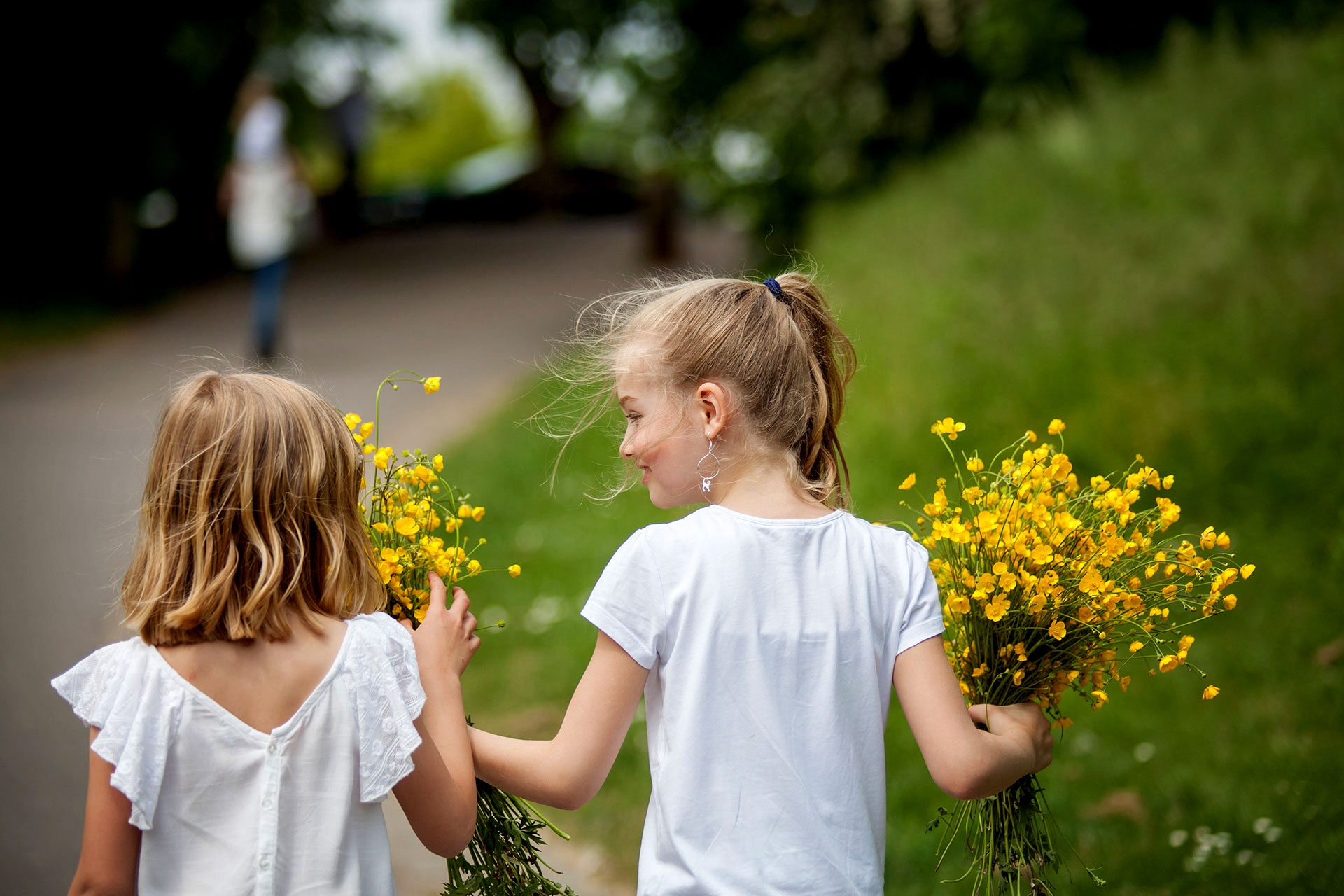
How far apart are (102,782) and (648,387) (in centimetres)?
104

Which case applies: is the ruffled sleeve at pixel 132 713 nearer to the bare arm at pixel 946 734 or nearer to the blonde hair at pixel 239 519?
the blonde hair at pixel 239 519

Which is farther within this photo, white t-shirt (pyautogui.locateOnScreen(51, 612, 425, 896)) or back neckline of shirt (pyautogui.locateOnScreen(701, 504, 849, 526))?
back neckline of shirt (pyautogui.locateOnScreen(701, 504, 849, 526))

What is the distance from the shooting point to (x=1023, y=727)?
2076 millimetres

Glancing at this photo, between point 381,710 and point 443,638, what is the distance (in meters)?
0.23

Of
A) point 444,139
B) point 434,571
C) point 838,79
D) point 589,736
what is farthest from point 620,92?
point 444,139

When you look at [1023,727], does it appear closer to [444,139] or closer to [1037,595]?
[1037,595]

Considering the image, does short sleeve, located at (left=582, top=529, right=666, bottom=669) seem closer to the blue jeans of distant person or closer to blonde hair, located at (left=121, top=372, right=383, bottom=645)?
blonde hair, located at (left=121, top=372, right=383, bottom=645)

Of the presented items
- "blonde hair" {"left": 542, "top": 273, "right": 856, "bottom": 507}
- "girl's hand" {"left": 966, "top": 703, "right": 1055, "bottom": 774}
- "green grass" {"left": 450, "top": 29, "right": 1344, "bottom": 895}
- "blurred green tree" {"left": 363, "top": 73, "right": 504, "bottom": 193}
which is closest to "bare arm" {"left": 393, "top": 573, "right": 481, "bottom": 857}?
"blonde hair" {"left": 542, "top": 273, "right": 856, "bottom": 507}

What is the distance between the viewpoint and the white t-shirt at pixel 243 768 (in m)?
1.71

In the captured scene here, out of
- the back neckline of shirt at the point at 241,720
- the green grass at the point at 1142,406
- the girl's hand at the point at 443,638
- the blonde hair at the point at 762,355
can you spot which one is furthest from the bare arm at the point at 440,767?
the green grass at the point at 1142,406

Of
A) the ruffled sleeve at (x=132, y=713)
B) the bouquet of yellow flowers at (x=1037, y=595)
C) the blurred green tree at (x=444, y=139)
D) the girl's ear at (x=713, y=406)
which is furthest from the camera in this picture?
the blurred green tree at (x=444, y=139)

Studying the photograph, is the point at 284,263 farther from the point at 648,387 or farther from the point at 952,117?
the point at 648,387

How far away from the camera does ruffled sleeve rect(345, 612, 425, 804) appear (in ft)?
5.86

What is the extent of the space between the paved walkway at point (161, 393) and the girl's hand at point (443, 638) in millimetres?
648
